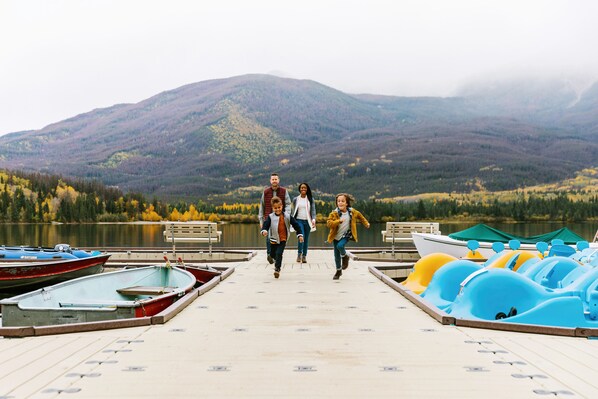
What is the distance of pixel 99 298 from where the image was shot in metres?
12.1

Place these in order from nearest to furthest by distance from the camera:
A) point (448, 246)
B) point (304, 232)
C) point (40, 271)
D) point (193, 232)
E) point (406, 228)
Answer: point (304, 232)
point (40, 271)
point (193, 232)
point (448, 246)
point (406, 228)

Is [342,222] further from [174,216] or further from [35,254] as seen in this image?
[174,216]

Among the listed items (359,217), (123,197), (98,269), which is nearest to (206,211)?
(123,197)

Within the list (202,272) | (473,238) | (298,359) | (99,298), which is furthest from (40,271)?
(298,359)

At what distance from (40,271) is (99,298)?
5.62 meters

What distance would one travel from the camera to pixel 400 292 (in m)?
10.4

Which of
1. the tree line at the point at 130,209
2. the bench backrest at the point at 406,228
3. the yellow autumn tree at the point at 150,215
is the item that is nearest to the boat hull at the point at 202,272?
the bench backrest at the point at 406,228

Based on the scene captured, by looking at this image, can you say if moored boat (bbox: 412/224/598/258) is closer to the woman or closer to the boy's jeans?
the woman

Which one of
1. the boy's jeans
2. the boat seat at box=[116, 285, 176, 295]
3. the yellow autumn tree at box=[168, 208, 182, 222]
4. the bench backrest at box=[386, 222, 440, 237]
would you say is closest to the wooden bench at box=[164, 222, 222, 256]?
the bench backrest at box=[386, 222, 440, 237]

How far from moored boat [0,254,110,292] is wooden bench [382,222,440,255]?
8535mm

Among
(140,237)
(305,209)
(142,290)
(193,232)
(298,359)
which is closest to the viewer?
(298,359)

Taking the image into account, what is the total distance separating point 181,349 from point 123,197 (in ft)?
341

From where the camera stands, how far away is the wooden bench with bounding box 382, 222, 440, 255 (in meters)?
21.4

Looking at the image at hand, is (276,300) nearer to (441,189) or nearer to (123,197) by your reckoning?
(123,197)
